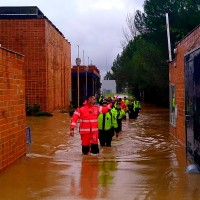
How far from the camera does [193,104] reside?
29.4ft

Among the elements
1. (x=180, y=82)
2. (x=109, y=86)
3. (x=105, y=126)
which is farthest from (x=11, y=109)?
(x=109, y=86)

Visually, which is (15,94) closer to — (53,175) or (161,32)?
(53,175)

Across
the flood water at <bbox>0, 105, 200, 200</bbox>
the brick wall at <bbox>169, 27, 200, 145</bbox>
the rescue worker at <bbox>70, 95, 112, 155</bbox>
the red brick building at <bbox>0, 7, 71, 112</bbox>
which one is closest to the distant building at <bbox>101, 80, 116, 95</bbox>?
the red brick building at <bbox>0, 7, 71, 112</bbox>

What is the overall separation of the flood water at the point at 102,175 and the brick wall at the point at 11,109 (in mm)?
298

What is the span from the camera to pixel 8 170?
31.8 ft

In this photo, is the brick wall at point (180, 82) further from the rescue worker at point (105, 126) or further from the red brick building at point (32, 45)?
the red brick building at point (32, 45)

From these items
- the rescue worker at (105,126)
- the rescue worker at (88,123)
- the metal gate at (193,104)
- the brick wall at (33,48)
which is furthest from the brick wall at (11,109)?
the brick wall at (33,48)

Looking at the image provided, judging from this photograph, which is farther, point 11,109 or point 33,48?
point 33,48

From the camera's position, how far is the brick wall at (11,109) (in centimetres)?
959

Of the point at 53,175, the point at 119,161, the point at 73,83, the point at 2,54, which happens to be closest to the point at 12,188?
the point at 53,175

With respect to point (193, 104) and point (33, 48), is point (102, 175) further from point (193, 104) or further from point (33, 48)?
point (33, 48)

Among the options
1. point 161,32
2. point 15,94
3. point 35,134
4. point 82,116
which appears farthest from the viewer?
point 161,32

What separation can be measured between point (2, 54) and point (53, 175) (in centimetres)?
267

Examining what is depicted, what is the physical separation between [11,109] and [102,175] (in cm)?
261
